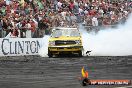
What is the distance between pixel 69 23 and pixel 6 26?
643 cm

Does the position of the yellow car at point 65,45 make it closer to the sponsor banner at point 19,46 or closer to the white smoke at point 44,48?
the white smoke at point 44,48

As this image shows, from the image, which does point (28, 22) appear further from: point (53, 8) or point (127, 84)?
point (127, 84)

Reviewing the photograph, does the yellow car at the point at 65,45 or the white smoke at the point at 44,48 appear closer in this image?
the yellow car at the point at 65,45

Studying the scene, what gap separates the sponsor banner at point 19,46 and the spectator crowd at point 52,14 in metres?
0.30

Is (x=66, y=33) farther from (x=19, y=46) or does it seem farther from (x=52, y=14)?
(x=52, y=14)

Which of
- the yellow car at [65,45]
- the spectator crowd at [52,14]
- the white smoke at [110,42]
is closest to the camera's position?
the yellow car at [65,45]

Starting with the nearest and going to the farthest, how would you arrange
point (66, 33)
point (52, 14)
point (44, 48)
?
1. point (66, 33)
2. point (44, 48)
3. point (52, 14)

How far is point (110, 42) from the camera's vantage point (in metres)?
30.9

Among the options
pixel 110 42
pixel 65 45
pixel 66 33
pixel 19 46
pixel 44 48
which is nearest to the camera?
pixel 65 45

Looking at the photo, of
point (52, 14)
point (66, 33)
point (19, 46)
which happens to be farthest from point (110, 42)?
point (19, 46)

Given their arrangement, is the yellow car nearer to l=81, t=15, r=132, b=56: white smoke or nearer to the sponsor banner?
the sponsor banner

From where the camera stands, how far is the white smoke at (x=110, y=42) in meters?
29.0

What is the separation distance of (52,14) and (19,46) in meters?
4.69

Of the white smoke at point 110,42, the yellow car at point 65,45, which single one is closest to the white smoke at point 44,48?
the yellow car at point 65,45
